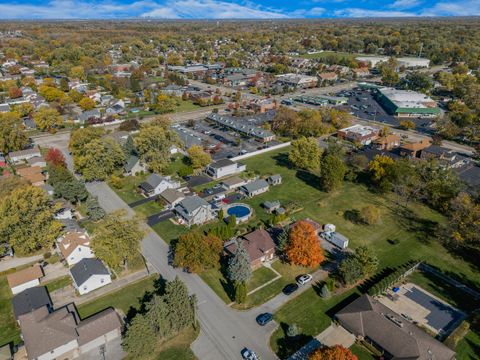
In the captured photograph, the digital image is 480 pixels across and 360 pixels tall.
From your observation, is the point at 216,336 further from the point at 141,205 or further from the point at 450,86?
the point at 450,86

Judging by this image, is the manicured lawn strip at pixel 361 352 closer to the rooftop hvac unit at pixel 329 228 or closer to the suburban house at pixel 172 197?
the rooftop hvac unit at pixel 329 228

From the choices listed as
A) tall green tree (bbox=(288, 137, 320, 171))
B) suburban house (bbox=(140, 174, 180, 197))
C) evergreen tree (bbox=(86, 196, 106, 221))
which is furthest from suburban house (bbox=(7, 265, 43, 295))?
tall green tree (bbox=(288, 137, 320, 171))

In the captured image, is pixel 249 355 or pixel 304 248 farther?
pixel 304 248

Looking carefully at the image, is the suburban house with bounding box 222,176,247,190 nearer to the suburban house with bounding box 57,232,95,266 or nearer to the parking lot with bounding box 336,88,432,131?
the suburban house with bounding box 57,232,95,266

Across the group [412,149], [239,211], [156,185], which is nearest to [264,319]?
[239,211]

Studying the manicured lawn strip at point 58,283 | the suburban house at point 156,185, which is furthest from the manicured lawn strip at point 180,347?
the suburban house at point 156,185

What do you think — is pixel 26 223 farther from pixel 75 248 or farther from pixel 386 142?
pixel 386 142

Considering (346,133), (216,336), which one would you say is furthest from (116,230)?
(346,133)
